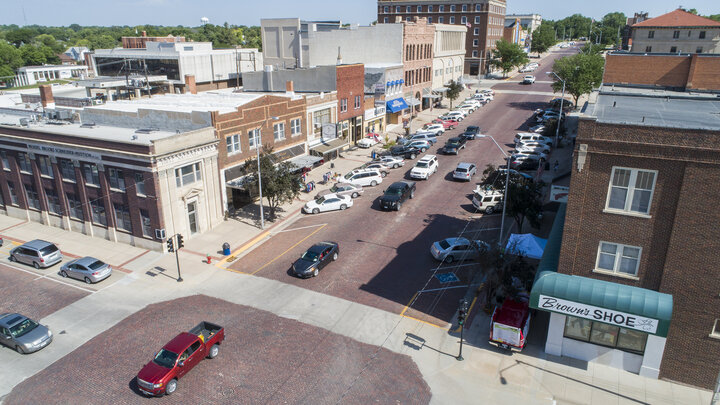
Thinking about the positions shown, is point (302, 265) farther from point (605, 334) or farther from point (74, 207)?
point (74, 207)

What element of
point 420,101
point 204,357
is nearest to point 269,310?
point 204,357

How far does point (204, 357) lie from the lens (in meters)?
21.7

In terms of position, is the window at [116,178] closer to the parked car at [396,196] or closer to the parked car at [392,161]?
the parked car at [396,196]

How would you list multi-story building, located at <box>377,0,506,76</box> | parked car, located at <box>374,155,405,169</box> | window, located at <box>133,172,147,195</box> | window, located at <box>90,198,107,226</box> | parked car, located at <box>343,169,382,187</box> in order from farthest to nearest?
multi-story building, located at <box>377,0,506,76</box> < parked car, located at <box>374,155,405,169</box> < parked car, located at <box>343,169,382,187</box> < window, located at <box>90,198,107,226</box> < window, located at <box>133,172,147,195</box>

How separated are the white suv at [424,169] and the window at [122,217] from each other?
26411 millimetres

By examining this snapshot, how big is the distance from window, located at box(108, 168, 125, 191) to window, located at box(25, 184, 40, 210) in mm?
9653

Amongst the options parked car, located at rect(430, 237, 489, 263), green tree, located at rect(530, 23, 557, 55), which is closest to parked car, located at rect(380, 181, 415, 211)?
parked car, located at rect(430, 237, 489, 263)

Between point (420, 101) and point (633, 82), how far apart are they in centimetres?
4477

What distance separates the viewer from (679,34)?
75812 millimetres

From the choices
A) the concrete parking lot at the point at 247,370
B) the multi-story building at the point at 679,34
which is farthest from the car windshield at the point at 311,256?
the multi-story building at the point at 679,34

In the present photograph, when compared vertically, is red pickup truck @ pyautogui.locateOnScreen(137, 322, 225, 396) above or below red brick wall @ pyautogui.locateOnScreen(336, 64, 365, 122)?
below

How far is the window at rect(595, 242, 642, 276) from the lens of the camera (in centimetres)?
1983

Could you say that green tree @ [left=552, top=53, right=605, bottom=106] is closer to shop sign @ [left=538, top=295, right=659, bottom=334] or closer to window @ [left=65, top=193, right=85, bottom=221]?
shop sign @ [left=538, top=295, right=659, bottom=334]

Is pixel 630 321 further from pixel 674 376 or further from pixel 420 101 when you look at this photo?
pixel 420 101
